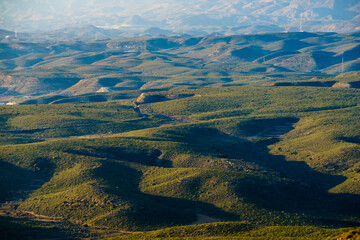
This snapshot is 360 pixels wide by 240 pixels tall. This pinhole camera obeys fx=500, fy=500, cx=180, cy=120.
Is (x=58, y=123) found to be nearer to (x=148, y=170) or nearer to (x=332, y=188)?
(x=148, y=170)

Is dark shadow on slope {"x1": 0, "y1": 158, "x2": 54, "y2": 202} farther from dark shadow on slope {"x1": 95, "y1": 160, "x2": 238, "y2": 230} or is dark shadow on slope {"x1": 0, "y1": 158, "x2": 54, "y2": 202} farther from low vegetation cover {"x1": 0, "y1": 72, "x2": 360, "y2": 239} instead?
dark shadow on slope {"x1": 95, "y1": 160, "x2": 238, "y2": 230}

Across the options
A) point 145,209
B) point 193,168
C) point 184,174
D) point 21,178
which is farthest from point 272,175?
point 21,178

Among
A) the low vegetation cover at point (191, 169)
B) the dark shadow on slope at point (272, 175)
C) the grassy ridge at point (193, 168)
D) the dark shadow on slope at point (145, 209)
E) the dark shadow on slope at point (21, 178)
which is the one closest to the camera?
the dark shadow on slope at point (145, 209)

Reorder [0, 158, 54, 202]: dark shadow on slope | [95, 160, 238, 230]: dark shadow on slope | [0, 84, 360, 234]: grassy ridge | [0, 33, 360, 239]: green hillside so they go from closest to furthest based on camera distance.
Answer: [0, 33, 360, 239]: green hillside, [95, 160, 238, 230]: dark shadow on slope, [0, 84, 360, 234]: grassy ridge, [0, 158, 54, 202]: dark shadow on slope

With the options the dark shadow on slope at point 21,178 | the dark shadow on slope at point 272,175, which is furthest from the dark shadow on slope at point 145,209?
the dark shadow on slope at point 21,178

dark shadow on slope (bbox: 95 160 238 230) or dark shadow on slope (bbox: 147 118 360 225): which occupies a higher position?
dark shadow on slope (bbox: 95 160 238 230)

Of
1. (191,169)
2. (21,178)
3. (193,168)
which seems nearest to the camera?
(21,178)

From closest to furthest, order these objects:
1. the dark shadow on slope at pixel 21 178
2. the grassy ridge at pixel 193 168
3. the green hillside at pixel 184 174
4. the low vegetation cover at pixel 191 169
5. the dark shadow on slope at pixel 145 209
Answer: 1. the green hillside at pixel 184 174
2. the dark shadow on slope at pixel 145 209
3. the low vegetation cover at pixel 191 169
4. the grassy ridge at pixel 193 168
5. the dark shadow on slope at pixel 21 178

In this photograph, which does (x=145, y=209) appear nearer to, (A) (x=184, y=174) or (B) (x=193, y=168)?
(A) (x=184, y=174)

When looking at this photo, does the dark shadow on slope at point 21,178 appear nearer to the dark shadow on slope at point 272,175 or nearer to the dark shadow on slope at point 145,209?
the dark shadow on slope at point 145,209

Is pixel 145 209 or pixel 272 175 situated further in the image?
pixel 272 175

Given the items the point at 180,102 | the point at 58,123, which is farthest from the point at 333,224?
the point at 180,102

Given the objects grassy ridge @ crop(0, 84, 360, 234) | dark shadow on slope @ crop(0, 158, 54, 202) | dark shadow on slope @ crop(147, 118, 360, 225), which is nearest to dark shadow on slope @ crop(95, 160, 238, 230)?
grassy ridge @ crop(0, 84, 360, 234)
